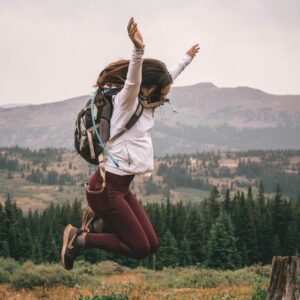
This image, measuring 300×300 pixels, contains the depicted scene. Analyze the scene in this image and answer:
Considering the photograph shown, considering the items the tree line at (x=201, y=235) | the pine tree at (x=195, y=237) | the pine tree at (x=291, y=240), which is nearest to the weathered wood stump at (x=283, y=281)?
the tree line at (x=201, y=235)

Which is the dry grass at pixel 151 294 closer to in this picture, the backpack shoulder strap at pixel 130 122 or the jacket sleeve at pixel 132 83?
the backpack shoulder strap at pixel 130 122

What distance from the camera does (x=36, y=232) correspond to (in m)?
106

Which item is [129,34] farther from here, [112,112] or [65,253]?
[65,253]

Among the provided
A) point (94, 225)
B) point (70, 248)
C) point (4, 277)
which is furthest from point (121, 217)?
→ point (4, 277)

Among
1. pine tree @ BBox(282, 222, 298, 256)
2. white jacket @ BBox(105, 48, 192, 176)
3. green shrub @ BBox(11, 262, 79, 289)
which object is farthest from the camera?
pine tree @ BBox(282, 222, 298, 256)

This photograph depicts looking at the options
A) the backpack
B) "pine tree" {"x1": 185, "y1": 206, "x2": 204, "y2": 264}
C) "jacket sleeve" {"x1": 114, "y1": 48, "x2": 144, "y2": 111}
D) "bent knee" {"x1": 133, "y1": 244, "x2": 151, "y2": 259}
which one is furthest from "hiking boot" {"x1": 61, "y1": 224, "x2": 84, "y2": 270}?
"pine tree" {"x1": 185, "y1": 206, "x2": 204, "y2": 264}

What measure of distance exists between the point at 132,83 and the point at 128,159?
2.83 feet

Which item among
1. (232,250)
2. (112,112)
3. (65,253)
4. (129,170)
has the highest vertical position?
→ (112,112)

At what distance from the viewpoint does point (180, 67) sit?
6.84 meters

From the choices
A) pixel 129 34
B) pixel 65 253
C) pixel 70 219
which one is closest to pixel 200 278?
pixel 65 253

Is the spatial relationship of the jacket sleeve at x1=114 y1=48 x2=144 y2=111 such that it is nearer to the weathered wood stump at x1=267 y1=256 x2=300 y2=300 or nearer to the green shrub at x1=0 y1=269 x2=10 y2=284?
the weathered wood stump at x1=267 y1=256 x2=300 y2=300

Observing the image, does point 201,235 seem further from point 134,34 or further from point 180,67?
point 134,34

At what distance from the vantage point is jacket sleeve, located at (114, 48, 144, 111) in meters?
5.07

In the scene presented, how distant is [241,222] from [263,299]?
252 feet
